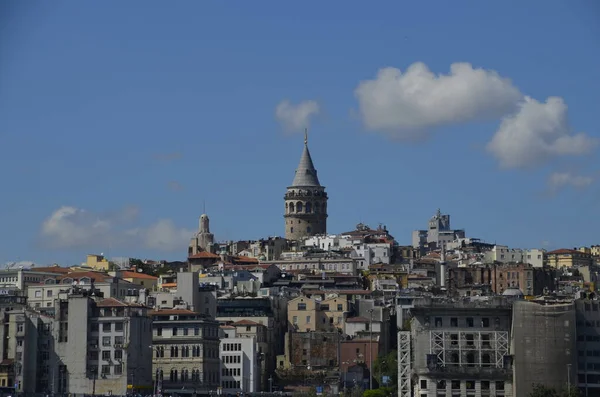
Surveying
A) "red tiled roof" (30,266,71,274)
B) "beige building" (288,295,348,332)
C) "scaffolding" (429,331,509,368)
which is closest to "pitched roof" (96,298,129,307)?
"beige building" (288,295,348,332)

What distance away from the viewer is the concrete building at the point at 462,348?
103m

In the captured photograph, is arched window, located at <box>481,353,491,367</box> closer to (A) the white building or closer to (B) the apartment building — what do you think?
(B) the apartment building

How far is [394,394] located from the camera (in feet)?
397

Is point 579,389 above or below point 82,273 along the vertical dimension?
below

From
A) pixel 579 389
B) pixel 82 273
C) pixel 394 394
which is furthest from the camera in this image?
pixel 82 273

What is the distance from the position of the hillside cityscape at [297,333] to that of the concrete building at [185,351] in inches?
5.5

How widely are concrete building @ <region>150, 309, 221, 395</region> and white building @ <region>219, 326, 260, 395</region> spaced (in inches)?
65.4

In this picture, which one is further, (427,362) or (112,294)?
(112,294)

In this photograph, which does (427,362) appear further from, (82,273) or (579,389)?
(82,273)

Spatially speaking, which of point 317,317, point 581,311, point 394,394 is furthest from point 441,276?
point 581,311

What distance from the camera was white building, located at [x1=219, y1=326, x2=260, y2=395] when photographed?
13527cm

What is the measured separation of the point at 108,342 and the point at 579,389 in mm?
36912

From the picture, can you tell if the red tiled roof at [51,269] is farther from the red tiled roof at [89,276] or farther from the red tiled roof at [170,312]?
the red tiled roof at [170,312]

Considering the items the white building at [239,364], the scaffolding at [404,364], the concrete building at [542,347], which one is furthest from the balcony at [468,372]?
the white building at [239,364]
